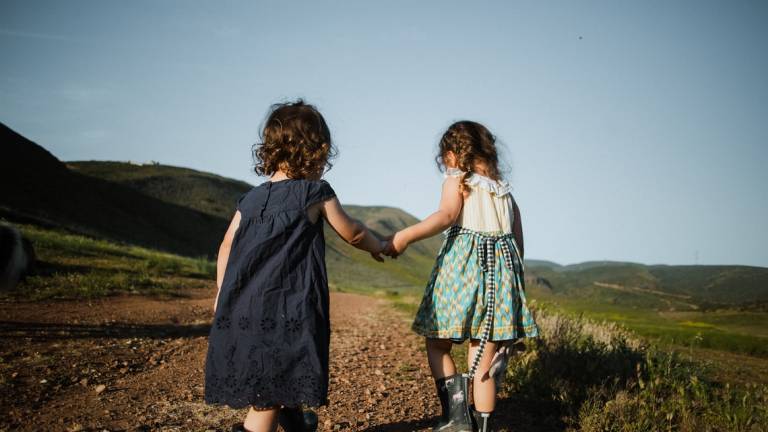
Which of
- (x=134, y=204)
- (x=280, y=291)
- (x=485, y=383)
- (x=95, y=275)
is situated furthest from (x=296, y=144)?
(x=134, y=204)

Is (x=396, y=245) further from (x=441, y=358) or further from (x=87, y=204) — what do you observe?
(x=87, y=204)

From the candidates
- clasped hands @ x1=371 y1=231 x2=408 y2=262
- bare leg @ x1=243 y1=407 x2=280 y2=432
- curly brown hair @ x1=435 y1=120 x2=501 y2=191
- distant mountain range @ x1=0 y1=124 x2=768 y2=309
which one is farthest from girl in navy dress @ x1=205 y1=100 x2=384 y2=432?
distant mountain range @ x1=0 y1=124 x2=768 y2=309

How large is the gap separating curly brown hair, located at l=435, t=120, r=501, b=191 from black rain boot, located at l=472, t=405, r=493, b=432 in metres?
1.38

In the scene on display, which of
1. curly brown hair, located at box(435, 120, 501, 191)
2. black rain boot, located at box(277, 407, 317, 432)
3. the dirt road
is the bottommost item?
the dirt road

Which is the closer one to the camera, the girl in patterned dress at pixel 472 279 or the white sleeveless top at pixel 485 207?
the girl in patterned dress at pixel 472 279

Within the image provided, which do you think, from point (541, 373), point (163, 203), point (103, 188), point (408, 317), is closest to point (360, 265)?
point (163, 203)

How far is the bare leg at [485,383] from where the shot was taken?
266 centimetres

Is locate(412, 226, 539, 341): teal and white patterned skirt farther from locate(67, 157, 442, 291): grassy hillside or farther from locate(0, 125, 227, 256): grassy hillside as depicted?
locate(67, 157, 442, 291): grassy hillside

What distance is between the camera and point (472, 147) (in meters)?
2.92

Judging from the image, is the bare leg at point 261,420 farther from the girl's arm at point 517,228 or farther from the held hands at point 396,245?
the girl's arm at point 517,228

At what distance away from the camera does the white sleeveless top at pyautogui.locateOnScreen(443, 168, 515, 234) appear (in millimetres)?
2828

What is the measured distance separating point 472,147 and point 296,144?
3.65ft

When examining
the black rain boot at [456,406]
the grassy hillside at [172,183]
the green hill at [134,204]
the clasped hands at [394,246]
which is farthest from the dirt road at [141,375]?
the grassy hillside at [172,183]

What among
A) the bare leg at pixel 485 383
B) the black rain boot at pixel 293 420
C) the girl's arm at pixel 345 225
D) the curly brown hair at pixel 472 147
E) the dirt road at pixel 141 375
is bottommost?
the dirt road at pixel 141 375
